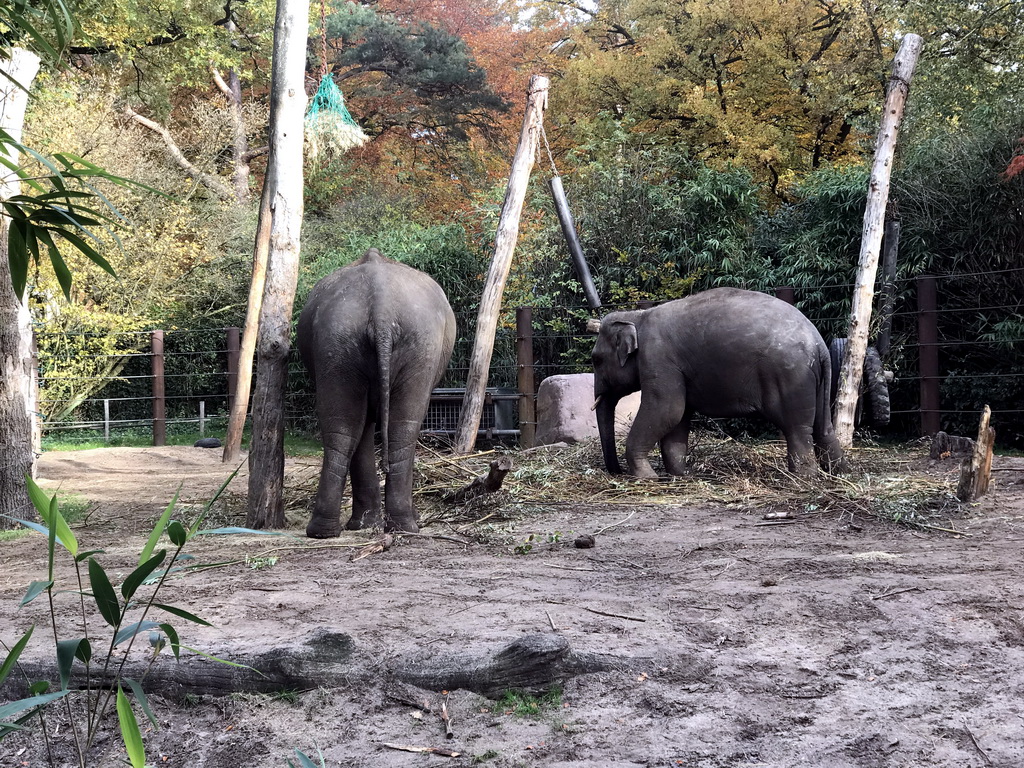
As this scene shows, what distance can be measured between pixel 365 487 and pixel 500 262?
4.42m

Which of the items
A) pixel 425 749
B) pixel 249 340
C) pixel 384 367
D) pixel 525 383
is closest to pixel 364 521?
pixel 384 367

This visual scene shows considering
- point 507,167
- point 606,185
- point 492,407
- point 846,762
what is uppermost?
point 507,167

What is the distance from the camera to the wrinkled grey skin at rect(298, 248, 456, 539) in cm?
580

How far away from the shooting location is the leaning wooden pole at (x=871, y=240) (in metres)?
8.74

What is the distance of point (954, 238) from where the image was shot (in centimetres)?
1082

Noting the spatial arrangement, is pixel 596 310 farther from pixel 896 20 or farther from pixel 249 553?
pixel 896 20

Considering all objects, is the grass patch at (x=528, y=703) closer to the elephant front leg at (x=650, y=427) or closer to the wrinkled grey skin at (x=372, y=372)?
the wrinkled grey skin at (x=372, y=372)

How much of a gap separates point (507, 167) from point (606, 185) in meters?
9.00

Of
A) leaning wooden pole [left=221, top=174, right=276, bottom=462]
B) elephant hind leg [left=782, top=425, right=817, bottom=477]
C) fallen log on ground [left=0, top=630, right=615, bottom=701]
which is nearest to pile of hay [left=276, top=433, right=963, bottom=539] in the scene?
elephant hind leg [left=782, top=425, right=817, bottom=477]

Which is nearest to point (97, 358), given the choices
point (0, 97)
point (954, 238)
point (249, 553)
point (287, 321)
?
point (0, 97)

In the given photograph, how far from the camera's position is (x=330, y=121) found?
51.4 feet

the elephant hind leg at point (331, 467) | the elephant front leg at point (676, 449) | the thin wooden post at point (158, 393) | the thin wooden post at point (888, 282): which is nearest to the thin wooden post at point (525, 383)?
the elephant front leg at point (676, 449)

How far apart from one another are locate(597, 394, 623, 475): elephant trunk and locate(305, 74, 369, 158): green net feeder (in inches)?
323

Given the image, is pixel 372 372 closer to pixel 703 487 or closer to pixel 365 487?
pixel 365 487
